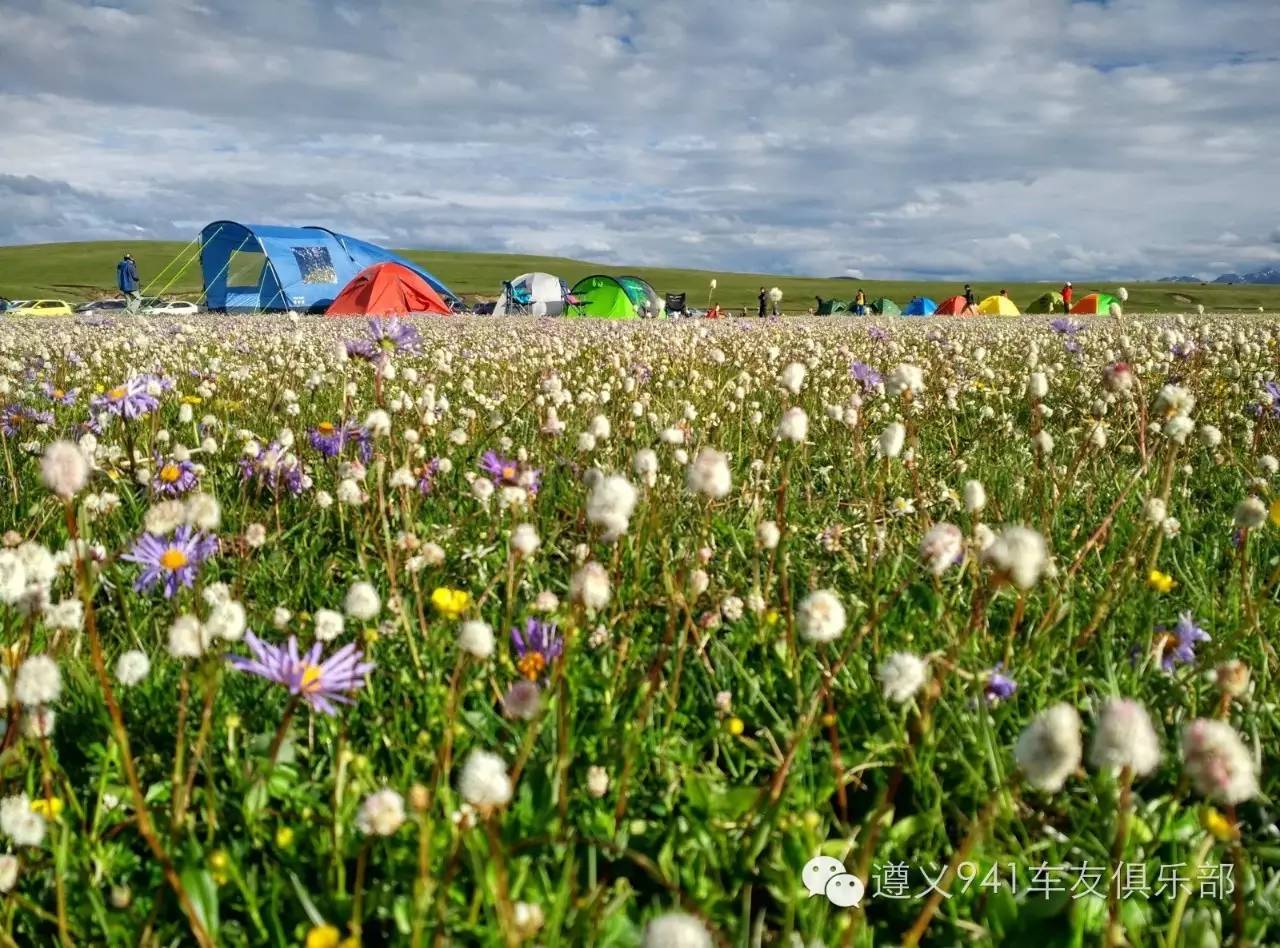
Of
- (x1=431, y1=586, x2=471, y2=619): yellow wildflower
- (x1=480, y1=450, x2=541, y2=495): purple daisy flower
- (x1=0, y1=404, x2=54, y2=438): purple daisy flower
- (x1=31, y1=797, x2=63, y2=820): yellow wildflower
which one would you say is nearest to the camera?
(x1=31, y1=797, x2=63, y2=820): yellow wildflower

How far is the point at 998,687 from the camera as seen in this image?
2.04 m

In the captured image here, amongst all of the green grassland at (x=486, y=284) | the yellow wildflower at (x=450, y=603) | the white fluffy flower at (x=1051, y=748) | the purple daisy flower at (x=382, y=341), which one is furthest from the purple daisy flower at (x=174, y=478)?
the green grassland at (x=486, y=284)

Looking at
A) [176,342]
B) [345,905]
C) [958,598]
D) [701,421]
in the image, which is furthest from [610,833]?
[176,342]

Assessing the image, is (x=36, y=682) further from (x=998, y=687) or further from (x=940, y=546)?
(x=998, y=687)

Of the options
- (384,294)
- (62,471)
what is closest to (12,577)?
(62,471)

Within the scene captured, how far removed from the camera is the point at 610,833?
1766mm

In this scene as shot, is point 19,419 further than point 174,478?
Yes

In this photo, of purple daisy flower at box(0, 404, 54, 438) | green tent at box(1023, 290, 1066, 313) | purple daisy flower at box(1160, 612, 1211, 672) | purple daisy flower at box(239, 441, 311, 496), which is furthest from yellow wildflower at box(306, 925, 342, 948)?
green tent at box(1023, 290, 1066, 313)

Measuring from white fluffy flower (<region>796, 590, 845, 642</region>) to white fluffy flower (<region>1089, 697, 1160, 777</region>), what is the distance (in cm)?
50

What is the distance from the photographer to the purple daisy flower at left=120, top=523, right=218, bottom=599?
2.48 metres

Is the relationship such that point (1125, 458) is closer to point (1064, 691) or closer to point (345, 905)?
point (1064, 691)

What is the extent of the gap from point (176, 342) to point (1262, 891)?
950 cm

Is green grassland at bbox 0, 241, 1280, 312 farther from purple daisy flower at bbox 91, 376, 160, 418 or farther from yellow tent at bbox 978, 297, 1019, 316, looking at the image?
purple daisy flower at bbox 91, 376, 160, 418

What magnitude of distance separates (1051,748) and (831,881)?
0.58 metres
